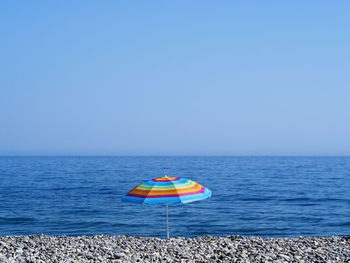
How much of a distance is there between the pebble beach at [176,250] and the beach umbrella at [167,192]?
4.56 feet

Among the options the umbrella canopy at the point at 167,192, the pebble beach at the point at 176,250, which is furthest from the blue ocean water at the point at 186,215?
the umbrella canopy at the point at 167,192

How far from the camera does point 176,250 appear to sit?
37.0 feet

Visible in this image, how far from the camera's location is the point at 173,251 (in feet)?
36.7

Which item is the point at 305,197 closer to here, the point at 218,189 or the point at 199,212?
the point at 218,189

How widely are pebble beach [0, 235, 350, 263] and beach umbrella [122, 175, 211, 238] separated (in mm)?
1390

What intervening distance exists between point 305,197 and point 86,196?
1704cm

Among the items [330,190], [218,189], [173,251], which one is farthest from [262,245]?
[330,190]

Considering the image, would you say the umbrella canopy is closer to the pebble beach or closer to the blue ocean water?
the pebble beach

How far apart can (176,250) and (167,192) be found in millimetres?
1815

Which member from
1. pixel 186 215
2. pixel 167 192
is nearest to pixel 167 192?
pixel 167 192

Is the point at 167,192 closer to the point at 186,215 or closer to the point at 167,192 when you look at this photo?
the point at 167,192

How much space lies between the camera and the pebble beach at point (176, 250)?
10094 millimetres

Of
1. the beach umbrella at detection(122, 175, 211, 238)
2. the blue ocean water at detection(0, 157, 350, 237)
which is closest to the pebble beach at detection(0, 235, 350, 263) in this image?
the beach umbrella at detection(122, 175, 211, 238)

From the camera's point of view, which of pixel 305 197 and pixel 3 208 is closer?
pixel 3 208
